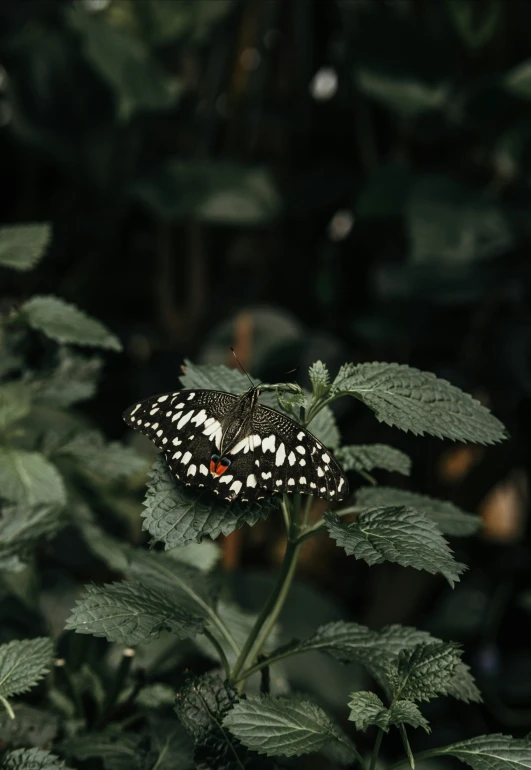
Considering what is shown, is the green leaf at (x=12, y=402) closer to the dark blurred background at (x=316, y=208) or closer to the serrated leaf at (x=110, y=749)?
the serrated leaf at (x=110, y=749)

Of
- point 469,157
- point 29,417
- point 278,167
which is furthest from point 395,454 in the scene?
point 278,167

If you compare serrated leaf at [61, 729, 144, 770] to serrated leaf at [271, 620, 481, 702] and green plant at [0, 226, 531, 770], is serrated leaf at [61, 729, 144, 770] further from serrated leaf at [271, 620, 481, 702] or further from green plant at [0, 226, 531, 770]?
serrated leaf at [271, 620, 481, 702]

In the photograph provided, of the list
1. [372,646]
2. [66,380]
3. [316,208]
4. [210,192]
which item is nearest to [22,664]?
[372,646]

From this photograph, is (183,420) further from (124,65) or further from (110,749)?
(124,65)

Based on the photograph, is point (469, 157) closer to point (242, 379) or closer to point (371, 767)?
point (242, 379)

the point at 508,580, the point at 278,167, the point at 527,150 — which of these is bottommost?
the point at 508,580

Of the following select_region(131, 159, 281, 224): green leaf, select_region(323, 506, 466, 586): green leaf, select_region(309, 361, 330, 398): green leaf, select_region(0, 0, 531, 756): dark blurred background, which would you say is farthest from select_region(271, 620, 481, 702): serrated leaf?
select_region(131, 159, 281, 224): green leaf
